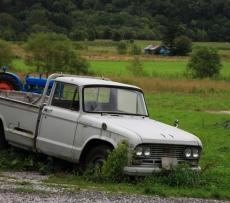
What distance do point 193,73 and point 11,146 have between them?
51.7 m

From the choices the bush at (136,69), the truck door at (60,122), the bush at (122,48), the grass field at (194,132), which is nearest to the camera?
the grass field at (194,132)

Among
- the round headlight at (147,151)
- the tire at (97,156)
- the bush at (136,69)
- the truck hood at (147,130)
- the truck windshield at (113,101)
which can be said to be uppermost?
the truck windshield at (113,101)

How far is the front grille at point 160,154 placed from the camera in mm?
11359

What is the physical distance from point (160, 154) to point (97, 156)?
110 centimetres

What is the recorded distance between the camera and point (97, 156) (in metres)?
11.7

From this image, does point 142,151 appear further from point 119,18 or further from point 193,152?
point 119,18

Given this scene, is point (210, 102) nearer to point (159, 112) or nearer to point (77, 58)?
point (159, 112)

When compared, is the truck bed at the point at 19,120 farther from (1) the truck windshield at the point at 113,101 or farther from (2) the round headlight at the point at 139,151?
(2) the round headlight at the point at 139,151

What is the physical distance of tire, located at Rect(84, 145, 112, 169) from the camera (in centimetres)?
1158

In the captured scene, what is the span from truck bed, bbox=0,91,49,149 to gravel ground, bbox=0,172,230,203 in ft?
8.00

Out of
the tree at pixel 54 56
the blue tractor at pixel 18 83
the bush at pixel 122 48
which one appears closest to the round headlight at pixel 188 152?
the blue tractor at pixel 18 83

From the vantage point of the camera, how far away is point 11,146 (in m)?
14.1

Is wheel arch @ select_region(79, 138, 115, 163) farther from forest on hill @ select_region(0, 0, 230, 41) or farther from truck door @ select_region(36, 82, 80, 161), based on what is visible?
forest on hill @ select_region(0, 0, 230, 41)

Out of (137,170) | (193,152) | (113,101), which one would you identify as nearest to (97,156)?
(137,170)
